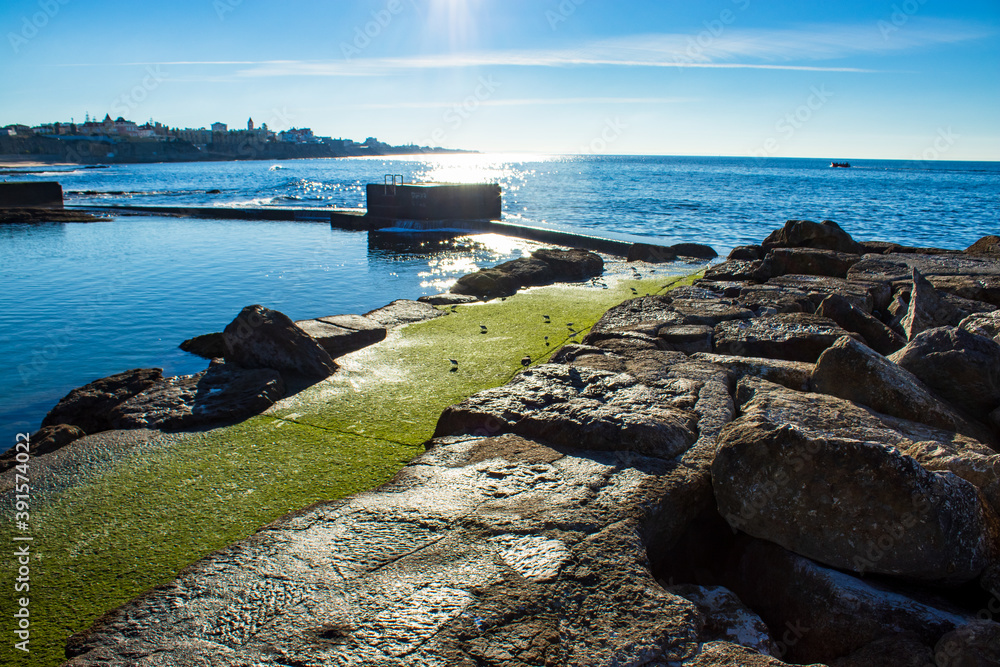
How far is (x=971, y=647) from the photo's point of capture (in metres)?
1.88

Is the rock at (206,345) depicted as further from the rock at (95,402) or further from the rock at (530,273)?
the rock at (530,273)

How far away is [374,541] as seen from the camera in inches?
93.7

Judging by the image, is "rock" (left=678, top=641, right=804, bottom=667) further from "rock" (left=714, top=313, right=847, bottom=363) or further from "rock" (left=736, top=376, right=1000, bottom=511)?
"rock" (left=714, top=313, right=847, bottom=363)

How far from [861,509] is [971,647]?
50cm

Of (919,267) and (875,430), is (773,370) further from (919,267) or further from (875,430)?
(919,267)

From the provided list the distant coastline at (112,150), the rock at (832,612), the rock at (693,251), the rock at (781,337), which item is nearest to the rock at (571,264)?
the rock at (693,251)

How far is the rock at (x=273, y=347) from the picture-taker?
521 centimetres

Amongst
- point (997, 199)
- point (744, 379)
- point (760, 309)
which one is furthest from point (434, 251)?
point (997, 199)

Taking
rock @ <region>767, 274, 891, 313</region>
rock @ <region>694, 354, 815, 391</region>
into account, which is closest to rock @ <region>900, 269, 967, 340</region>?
rock @ <region>767, 274, 891, 313</region>

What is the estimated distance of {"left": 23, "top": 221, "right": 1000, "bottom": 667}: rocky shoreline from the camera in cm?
190

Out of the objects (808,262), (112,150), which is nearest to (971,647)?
(808,262)

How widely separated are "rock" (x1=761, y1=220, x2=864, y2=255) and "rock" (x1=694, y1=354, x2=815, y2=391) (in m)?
6.16

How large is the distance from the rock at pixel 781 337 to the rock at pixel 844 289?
125 centimetres

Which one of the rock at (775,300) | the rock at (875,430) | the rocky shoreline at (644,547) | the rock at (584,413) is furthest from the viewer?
the rock at (775,300)
